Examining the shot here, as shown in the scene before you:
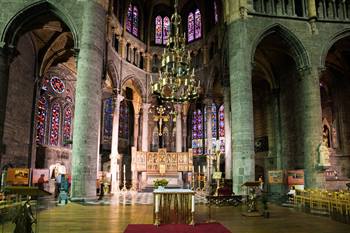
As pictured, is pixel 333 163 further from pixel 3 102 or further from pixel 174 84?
pixel 3 102

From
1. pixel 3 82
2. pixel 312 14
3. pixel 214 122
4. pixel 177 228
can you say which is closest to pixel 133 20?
pixel 214 122

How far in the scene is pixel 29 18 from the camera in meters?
16.2

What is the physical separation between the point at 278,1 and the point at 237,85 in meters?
6.41

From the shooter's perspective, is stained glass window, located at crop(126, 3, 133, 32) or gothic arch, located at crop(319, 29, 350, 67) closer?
gothic arch, located at crop(319, 29, 350, 67)

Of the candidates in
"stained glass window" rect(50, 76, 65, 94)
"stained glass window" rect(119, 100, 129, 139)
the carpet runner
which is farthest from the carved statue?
"stained glass window" rect(50, 76, 65, 94)

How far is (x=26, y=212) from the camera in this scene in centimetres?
547

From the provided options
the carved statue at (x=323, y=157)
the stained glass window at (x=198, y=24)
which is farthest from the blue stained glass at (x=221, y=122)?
the carved statue at (x=323, y=157)

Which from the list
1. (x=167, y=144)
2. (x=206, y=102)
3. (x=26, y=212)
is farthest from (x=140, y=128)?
(x=26, y=212)

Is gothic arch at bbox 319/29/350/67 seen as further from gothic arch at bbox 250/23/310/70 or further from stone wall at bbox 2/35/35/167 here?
stone wall at bbox 2/35/35/167

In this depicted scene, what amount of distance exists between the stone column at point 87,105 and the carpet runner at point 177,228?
749 cm

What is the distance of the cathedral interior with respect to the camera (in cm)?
1527

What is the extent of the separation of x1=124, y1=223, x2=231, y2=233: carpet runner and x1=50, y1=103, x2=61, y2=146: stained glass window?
20.1m

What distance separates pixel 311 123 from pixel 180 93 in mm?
8598

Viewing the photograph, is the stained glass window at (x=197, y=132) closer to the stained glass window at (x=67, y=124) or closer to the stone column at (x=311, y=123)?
the stained glass window at (x=67, y=124)
